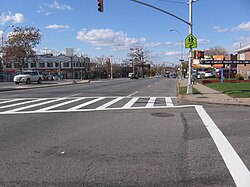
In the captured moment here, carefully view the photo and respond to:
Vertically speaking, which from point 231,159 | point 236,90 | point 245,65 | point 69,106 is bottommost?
point 231,159

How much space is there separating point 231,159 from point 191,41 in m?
15.6

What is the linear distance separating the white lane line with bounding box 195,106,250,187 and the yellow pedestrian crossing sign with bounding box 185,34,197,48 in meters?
12.3

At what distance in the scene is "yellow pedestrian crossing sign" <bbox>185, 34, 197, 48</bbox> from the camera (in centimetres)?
2034

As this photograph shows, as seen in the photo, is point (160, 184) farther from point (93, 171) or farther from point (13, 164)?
point (13, 164)

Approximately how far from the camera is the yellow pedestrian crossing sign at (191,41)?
20.3 m

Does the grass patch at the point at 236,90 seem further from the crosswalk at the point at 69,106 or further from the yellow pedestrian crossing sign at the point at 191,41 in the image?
the crosswalk at the point at 69,106

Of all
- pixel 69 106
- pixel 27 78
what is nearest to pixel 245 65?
pixel 27 78

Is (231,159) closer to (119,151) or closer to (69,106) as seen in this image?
(119,151)

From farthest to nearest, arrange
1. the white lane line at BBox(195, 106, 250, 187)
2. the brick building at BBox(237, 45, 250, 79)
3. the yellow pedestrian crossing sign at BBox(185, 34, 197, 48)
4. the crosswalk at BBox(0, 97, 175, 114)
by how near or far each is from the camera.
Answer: the brick building at BBox(237, 45, 250, 79), the yellow pedestrian crossing sign at BBox(185, 34, 197, 48), the crosswalk at BBox(0, 97, 175, 114), the white lane line at BBox(195, 106, 250, 187)

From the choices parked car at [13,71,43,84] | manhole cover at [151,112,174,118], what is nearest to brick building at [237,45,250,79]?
parked car at [13,71,43,84]

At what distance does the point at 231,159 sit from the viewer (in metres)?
5.77

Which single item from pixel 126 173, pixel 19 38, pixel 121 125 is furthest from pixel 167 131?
pixel 19 38

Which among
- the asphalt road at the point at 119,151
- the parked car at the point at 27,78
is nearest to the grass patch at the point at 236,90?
the asphalt road at the point at 119,151

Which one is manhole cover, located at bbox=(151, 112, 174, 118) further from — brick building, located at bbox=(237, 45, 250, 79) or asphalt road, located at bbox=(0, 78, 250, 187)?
brick building, located at bbox=(237, 45, 250, 79)
